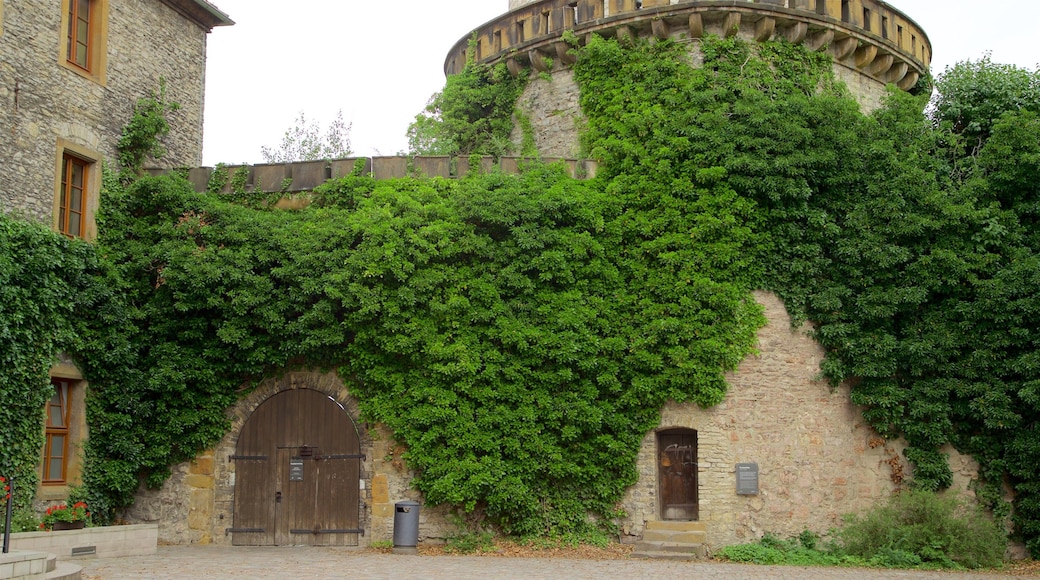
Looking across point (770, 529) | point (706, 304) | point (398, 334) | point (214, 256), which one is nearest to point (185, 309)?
point (214, 256)

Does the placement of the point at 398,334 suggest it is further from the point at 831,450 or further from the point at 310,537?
the point at 831,450

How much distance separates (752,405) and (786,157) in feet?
11.8

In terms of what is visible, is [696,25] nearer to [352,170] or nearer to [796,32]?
[796,32]

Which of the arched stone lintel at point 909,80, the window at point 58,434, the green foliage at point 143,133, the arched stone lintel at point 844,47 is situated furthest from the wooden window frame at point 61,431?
the arched stone lintel at point 909,80

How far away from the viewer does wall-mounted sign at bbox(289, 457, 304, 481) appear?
1465 cm

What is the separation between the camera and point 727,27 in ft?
51.3

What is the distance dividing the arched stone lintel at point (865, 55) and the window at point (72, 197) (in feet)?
40.7

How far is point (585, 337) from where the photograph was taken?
551 inches

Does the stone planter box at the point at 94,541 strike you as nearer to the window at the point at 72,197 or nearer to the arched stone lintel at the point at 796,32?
the window at the point at 72,197

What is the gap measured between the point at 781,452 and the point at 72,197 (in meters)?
10.8

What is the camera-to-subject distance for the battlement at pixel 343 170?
Answer: 15227mm

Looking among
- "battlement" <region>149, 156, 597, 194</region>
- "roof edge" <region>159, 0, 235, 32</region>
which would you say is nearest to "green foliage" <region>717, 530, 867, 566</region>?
"battlement" <region>149, 156, 597, 194</region>

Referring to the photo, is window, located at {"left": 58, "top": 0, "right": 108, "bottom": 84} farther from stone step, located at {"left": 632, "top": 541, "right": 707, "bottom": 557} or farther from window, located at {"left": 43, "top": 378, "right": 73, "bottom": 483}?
stone step, located at {"left": 632, "top": 541, "right": 707, "bottom": 557}

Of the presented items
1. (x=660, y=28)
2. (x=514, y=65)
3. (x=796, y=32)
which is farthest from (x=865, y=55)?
(x=514, y=65)
